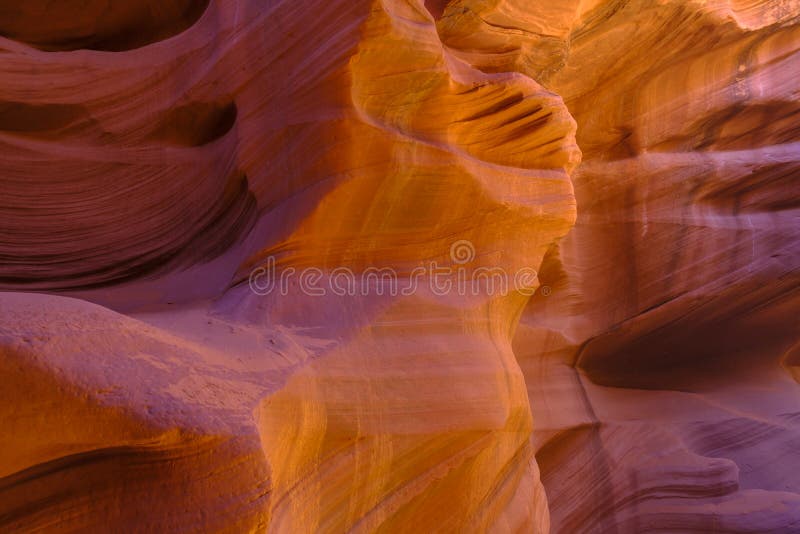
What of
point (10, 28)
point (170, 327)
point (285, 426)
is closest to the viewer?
point (285, 426)

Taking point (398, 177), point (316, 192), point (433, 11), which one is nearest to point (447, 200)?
point (398, 177)

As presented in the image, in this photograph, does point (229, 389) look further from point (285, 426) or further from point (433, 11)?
point (433, 11)

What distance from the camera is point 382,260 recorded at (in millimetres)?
2742

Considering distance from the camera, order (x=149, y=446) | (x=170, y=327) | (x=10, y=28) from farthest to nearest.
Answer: (x=10, y=28) < (x=170, y=327) < (x=149, y=446)

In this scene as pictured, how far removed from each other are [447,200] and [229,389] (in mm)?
1542

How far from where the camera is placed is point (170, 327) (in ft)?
6.46

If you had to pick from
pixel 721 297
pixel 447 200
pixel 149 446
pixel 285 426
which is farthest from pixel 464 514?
pixel 721 297

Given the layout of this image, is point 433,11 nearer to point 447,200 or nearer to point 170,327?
point 447,200

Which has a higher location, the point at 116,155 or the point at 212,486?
the point at 116,155

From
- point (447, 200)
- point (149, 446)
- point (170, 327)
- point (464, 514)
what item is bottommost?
point (464, 514)

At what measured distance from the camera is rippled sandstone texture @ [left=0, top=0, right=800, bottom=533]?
144cm

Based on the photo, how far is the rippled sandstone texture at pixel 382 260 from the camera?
144 cm

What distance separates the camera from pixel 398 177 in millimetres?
2654

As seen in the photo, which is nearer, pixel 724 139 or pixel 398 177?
pixel 398 177
